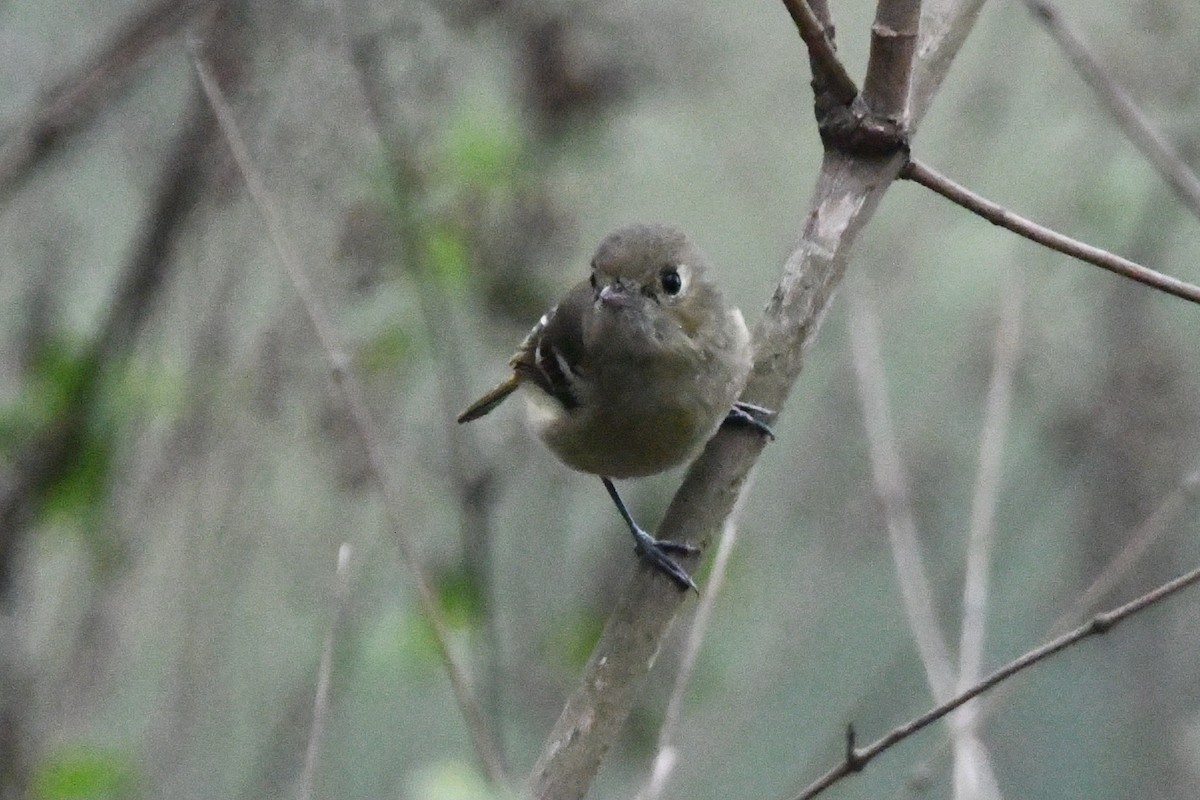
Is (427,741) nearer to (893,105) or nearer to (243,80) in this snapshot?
(243,80)

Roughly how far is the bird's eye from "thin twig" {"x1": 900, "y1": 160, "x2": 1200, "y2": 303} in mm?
679

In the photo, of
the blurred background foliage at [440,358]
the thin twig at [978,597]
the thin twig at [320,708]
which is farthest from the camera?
the blurred background foliage at [440,358]

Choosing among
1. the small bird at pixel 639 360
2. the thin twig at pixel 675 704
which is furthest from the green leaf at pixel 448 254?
the thin twig at pixel 675 704

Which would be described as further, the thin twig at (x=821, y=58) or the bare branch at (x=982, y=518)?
the bare branch at (x=982, y=518)

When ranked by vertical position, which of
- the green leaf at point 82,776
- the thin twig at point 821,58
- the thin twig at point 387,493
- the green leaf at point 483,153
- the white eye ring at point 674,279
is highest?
the thin twig at point 821,58

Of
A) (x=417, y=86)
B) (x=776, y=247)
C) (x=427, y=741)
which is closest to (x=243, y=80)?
(x=417, y=86)

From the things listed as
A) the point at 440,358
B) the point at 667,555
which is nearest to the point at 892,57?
the point at 667,555

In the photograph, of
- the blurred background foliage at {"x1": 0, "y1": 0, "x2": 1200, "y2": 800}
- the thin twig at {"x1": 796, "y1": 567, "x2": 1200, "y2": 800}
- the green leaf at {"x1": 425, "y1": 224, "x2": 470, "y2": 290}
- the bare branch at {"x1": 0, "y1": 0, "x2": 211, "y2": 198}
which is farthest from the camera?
the green leaf at {"x1": 425, "y1": 224, "x2": 470, "y2": 290}

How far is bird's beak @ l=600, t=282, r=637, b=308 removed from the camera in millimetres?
2730

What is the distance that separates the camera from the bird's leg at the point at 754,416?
2.38 metres

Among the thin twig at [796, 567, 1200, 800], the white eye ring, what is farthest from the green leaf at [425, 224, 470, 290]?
the thin twig at [796, 567, 1200, 800]

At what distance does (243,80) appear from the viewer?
3.19 m

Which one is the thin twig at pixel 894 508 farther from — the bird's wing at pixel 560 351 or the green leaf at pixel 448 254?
the green leaf at pixel 448 254

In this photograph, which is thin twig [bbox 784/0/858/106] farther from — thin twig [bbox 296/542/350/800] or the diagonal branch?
thin twig [bbox 296/542/350/800]
